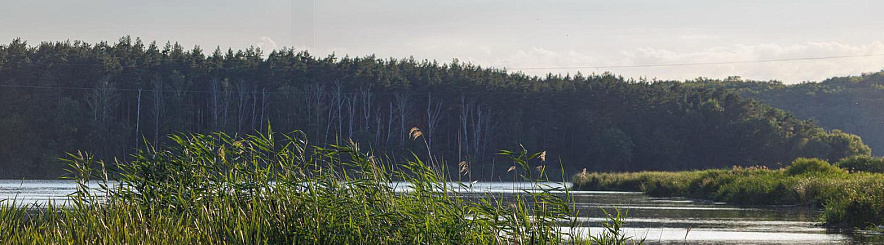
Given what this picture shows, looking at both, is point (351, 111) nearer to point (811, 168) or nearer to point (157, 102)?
point (157, 102)

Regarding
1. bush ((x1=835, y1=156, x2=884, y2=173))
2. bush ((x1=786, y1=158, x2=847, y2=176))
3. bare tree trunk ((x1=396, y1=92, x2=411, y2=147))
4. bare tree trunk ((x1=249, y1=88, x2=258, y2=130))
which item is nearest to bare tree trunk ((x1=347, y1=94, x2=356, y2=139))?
bare tree trunk ((x1=396, y1=92, x2=411, y2=147))

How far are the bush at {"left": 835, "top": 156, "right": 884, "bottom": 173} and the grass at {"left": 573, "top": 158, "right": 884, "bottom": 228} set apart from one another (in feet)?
10.9

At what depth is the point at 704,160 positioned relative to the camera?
444 feet

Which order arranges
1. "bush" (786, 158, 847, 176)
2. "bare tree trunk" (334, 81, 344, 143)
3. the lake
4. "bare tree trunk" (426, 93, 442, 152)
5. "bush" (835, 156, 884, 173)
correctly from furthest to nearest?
"bare tree trunk" (426, 93, 442, 152) → "bare tree trunk" (334, 81, 344, 143) → "bush" (835, 156, 884, 173) → "bush" (786, 158, 847, 176) → the lake

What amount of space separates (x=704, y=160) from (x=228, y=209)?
418 ft

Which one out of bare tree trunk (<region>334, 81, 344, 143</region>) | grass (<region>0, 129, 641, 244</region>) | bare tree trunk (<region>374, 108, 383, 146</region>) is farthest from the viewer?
bare tree trunk (<region>334, 81, 344, 143</region>)

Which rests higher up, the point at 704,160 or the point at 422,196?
the point at 422,196

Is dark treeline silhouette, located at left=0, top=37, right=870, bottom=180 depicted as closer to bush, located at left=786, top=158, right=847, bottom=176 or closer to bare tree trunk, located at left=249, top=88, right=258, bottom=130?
bare tree trunk, located at left=249, top=88, right=258, bottom=130

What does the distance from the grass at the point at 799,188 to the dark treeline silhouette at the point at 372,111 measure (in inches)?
2130

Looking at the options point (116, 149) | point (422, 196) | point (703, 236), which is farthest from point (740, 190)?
point (116, 149)

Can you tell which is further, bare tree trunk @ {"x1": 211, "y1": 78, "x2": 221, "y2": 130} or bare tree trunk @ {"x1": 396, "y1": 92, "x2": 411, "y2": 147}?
bare tree trunk @ {"x1": 396, "y1": 92, "x2": 411, "y2": 147}

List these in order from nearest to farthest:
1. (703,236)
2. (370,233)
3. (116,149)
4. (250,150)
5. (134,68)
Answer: (370,233) → (250,150) → (703,236) → (116,149) → (134,68)

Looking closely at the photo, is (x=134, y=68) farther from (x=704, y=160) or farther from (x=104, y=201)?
(x=104, y=201)

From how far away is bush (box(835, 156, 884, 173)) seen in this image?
5181 centimetres
